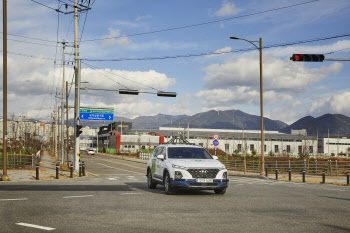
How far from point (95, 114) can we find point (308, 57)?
2055cm

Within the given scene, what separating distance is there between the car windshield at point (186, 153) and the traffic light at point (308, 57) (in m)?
8.14

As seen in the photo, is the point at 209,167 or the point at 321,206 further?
the point at 209,167

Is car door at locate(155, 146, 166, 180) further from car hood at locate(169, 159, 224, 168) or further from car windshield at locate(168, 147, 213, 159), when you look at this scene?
car hood at locate(169, 159, 224, 168)

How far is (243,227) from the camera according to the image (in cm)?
830

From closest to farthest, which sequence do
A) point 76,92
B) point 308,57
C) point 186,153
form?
point 186,153, point 308,57, point 76,92

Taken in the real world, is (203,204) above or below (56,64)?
below

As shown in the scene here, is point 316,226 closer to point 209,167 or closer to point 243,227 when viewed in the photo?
point 243,227

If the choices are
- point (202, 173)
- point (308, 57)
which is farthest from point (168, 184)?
point (308, 57)

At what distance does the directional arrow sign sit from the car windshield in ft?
65.9

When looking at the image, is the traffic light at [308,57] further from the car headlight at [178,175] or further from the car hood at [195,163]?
the car headlight at [178,175]

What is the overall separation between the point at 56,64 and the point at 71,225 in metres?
54.8

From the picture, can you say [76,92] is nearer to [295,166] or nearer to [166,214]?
[295,166]

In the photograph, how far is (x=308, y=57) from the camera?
Result: 21.3 metres

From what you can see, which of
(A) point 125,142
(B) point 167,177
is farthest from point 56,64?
(A) point 125,142
